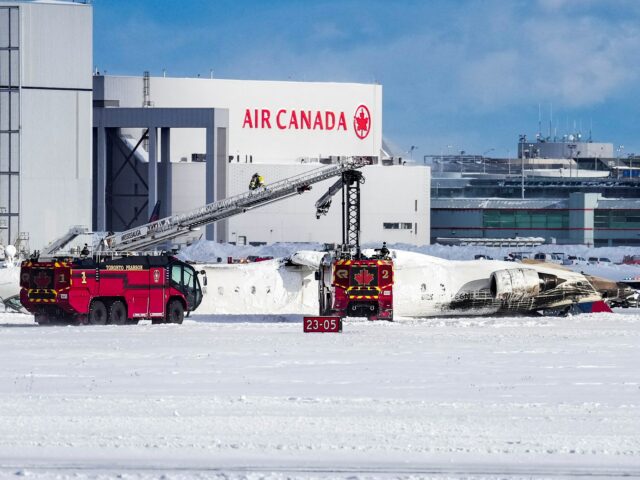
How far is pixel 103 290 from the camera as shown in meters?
52.5

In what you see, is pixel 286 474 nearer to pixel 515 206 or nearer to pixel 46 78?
pixel 46 78

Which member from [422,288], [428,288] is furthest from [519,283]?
[422,288]

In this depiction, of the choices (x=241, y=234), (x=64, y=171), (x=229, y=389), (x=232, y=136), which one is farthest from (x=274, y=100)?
(x=229, y=389)

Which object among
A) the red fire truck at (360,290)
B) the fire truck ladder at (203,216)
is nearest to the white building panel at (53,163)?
the fire truck ladder at (203,216)

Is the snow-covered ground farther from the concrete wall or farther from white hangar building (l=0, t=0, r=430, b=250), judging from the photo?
white hangar building (l=0, t=0, r=430, b=250)

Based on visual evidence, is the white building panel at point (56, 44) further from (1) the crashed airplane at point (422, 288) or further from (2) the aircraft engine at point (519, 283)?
(2) the aircraft engine at point (519, 283)

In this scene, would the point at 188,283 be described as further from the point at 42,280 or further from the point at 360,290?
the point at 360,290

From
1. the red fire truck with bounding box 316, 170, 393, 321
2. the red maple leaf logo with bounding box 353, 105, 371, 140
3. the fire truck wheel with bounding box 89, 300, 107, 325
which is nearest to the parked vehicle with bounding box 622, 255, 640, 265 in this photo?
the red maple leaf logo with bounding box 353, 105, 371, 140

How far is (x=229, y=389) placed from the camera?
28906 millimetres

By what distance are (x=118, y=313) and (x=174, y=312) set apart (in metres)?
2.49

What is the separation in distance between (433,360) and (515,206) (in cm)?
16059

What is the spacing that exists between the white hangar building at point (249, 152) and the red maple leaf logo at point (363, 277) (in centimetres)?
8095

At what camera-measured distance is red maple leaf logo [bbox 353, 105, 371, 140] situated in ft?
525

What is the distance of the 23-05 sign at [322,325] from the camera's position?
160 feet
